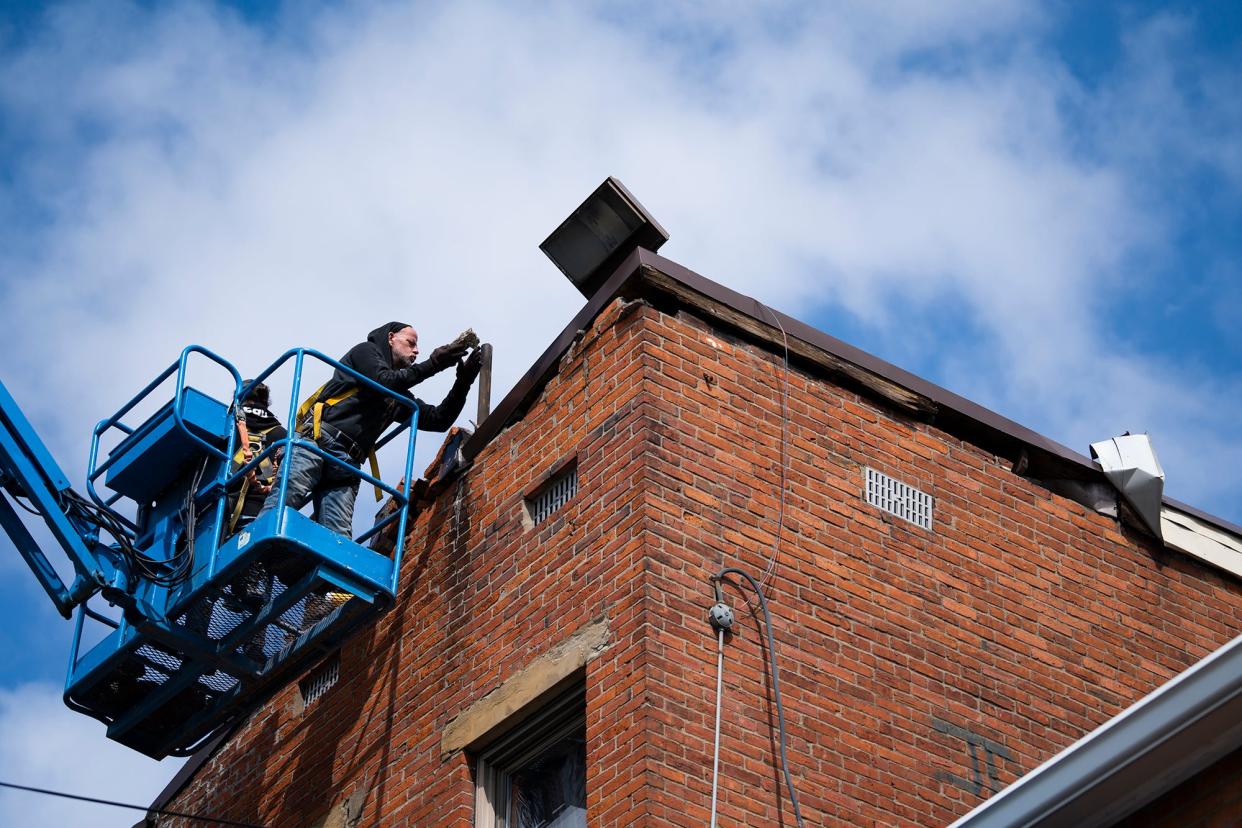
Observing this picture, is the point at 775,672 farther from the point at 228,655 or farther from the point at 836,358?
the point at 228,655

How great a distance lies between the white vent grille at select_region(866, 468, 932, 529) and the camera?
462 inches

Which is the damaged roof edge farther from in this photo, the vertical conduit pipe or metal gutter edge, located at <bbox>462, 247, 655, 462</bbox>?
the vertical conduit pipe

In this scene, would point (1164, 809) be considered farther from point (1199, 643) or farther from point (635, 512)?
point (1199, 643)

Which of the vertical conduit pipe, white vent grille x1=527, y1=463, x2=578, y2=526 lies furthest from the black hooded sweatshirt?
the vertical conduit pipe

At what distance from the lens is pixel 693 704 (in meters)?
9.87

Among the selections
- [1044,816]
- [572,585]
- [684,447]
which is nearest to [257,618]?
[572,585]

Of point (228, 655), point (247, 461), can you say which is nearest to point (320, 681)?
point (228, 655)

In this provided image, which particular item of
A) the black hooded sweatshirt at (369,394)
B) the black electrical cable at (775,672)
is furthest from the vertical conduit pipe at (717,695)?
the black hooded sweatshirt at (369,394)

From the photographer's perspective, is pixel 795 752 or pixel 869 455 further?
pixel 869 455

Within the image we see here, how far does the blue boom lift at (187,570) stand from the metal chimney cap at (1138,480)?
16.7 feet

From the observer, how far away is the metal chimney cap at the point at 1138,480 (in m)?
12.9

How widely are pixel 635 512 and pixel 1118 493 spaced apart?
4.34 meters

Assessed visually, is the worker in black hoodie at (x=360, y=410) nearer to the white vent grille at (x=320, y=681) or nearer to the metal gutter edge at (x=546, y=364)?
the metal gutter edge at (x=546, y=364)

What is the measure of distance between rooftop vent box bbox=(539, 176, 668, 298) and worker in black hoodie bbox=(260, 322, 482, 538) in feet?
2.81
